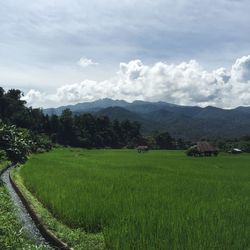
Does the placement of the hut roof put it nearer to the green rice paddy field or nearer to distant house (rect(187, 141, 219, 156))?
distant house (rect(187, 141, 219, 156))

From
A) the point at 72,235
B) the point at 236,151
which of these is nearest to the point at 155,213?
the point at 72,235

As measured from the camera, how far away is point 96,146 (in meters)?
77.8

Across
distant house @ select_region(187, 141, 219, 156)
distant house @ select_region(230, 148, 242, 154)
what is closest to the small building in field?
distant house @ select_region(230, 148, 242, 154)

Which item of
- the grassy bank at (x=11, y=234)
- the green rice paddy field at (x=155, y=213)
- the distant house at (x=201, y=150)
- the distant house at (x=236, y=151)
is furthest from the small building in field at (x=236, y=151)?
the grassy bank at (x=11, y=234)

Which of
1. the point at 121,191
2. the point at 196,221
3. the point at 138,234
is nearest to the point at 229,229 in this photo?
the point at 196,221

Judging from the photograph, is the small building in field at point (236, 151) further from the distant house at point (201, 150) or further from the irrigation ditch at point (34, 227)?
the irrigation ditch at point (34, 227)

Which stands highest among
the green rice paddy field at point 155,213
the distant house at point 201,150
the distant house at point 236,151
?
the green rice paddy field at point 155,213

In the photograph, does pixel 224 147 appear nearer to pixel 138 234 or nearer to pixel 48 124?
pixel 48 124

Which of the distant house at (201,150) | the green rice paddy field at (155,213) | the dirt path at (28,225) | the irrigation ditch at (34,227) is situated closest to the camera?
the green rice paddy field at (155,213)

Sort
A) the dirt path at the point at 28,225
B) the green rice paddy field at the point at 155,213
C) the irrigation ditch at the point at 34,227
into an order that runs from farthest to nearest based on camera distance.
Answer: the dirt path at the point at 28,225 < the irrigation ditch at the point at 34,227 < the green rice paddy field at the point at 155,213

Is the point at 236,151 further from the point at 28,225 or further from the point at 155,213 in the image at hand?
the point at 155,213

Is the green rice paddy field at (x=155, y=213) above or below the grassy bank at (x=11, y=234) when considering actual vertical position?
above

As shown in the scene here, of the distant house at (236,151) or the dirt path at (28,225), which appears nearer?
the dirt path at (28,225)

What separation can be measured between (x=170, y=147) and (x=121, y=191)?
240 feet
